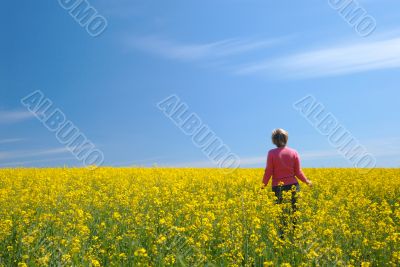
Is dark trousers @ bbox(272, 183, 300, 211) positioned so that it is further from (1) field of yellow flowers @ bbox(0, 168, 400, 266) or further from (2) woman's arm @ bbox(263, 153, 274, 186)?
(2) woman's arm @ bbox(263, 153, 274, 186)

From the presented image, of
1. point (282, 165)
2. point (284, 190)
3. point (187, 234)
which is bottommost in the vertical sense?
point (187, 234)

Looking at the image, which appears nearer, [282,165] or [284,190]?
[282,165]

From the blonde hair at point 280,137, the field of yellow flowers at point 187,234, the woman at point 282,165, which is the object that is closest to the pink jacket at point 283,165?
the woman at point 282,165

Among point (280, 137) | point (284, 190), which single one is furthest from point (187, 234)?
point (280, 137)

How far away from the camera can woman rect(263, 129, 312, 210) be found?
9.27m

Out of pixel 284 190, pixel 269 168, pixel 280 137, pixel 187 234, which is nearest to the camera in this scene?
pixel 187 234

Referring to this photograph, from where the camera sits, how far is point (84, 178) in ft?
58.0

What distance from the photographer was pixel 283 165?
930 cm

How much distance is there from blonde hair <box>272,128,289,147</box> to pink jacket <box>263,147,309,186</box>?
103 millimetres

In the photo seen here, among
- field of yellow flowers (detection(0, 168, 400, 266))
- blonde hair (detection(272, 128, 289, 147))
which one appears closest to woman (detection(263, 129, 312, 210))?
blonde hair (detection(272, 128, 289, 147))

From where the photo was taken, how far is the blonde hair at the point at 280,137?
30.3 ft

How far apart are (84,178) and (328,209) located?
10.8m

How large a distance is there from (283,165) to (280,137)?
1.88 ft

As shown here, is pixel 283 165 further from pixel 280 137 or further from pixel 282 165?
pixel 280 137
